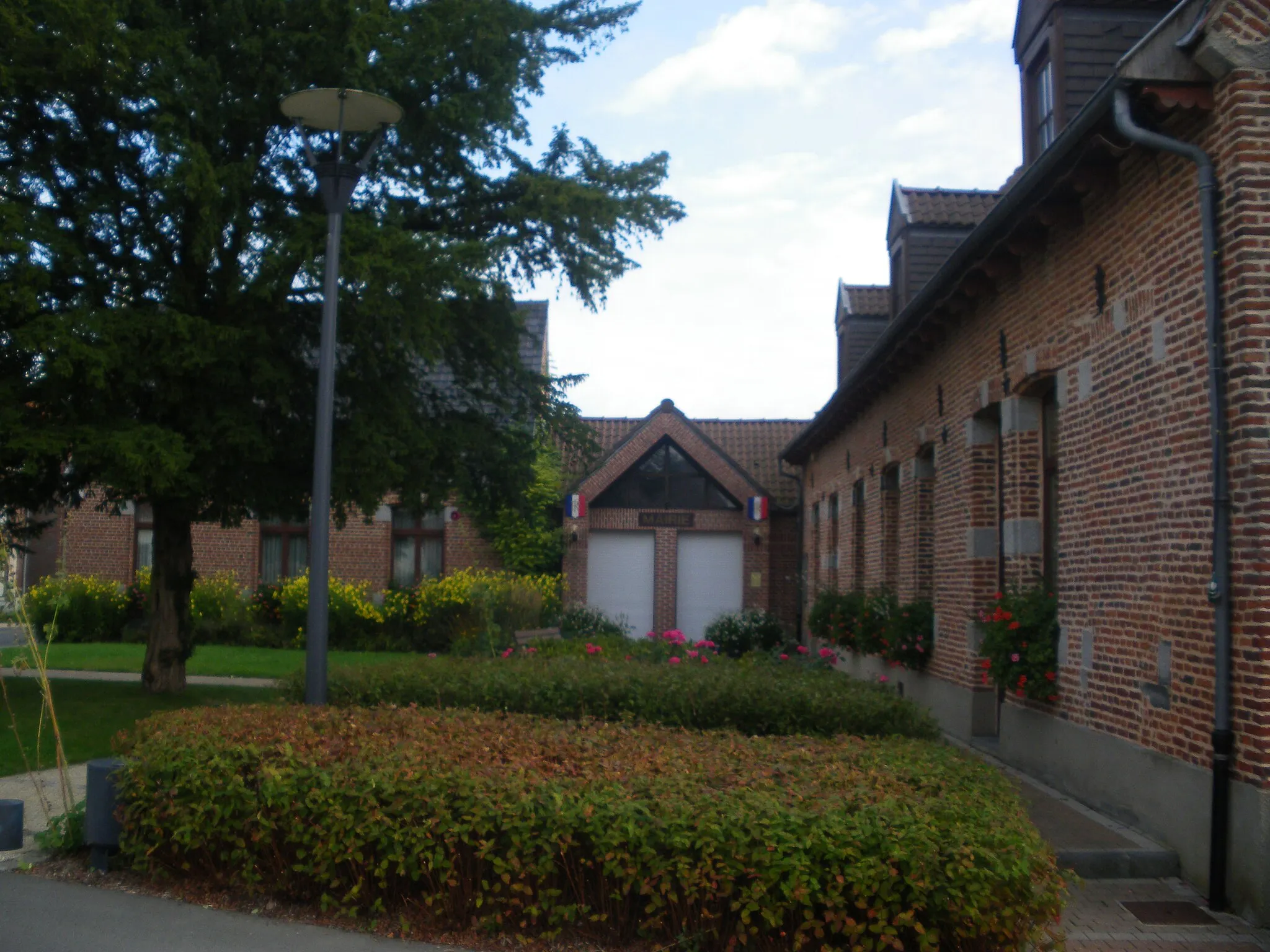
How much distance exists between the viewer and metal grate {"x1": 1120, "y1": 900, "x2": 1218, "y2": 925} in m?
5.95

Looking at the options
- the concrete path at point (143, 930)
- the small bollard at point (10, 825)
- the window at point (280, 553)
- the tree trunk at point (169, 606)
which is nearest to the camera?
the concrete path at point (143, 930)

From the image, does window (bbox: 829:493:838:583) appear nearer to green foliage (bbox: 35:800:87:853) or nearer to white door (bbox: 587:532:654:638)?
white door (bbox: 587:532:654:638)

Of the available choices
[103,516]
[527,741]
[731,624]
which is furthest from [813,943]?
[103,516]

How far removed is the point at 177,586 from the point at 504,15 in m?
7.70

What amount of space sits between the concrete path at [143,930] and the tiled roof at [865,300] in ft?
55.4

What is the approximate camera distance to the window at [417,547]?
26.4 meters

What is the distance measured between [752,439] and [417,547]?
10.0m

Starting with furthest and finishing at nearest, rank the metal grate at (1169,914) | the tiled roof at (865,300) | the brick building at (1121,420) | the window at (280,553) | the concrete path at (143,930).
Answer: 1. the window at (280,553)
2. the tiled roof at (865,300)
3. the brick building at (1121,420)
4. the metal grate at (1169,914)
5. the concrete path at (143,930)

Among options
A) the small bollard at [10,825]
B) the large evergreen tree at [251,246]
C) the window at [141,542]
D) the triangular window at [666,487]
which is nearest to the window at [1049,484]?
the large evergreen tree at [251,246]

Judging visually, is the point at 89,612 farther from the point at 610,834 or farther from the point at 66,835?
the point at 610,834

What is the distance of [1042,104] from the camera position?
1113cm

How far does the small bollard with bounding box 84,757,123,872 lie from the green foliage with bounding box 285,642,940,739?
261 centimetres

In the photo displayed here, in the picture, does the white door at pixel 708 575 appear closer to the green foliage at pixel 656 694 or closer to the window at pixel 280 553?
the window at pixel 280 553

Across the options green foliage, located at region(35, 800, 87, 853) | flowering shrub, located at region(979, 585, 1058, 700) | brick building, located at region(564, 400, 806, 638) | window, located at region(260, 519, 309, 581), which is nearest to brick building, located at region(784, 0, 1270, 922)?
flowering shrub, located at region(979, 585, 1058, 700)
